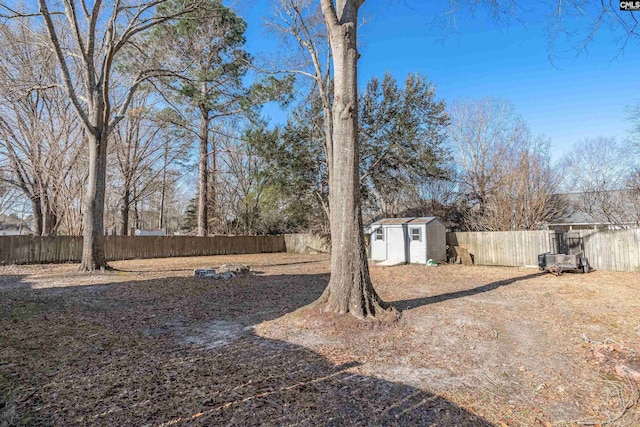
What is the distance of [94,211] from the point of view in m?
9.25

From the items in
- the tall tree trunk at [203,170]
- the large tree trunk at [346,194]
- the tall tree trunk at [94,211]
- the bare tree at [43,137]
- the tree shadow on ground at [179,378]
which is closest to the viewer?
the tree shadow on ground at [179,378]

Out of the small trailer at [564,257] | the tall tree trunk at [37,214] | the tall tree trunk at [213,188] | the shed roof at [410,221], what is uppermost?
the tall tree trunk at [213,188]

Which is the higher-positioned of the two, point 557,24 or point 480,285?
point 557,24

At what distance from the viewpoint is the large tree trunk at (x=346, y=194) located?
452 centimetres

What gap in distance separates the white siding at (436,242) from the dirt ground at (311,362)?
670 centimetres

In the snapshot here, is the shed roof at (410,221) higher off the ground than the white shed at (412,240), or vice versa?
the shed roof at (410,221)

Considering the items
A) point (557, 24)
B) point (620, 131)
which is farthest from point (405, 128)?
point (557, 24)

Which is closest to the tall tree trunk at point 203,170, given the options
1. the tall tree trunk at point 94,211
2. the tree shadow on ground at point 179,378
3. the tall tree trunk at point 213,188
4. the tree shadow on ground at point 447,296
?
the tall tree trunk at point 213,188

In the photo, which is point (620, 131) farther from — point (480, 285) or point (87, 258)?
point (87, 258)

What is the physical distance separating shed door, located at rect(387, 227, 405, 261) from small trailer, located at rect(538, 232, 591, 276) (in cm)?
472

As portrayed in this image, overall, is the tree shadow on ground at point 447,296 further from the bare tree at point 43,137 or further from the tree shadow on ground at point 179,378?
the bare tree at point 43,137

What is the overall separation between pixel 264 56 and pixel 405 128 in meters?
6.44

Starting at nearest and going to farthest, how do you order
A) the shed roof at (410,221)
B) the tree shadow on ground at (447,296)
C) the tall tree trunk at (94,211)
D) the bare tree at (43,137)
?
the tree shadow on ground at (447,296)
the tall tree trunk at (94,211)
the shed roof at (410,221)
the bare tree at (43,137)

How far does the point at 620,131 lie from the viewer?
48.7 feet
